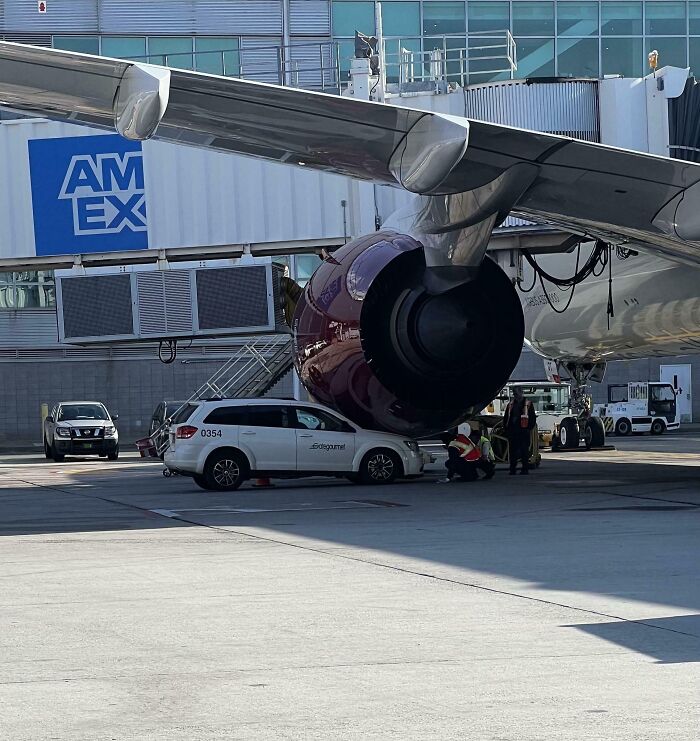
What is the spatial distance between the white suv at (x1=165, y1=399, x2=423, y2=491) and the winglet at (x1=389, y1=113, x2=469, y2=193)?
9.05 metres

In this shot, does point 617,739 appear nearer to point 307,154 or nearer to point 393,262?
point 307,154

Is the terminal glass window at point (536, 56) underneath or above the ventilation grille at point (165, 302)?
above

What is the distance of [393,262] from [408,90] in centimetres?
1409

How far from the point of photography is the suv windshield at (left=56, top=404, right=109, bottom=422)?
37031mm

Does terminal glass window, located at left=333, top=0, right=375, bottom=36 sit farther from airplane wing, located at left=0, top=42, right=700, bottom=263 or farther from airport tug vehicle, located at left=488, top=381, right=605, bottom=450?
airplane wing, located at left=0, top=42, right=700, bottom=263

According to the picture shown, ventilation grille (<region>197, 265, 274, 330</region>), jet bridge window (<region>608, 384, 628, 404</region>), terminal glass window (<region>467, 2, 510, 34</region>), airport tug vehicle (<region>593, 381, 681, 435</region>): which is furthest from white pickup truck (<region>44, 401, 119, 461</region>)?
jet bridge window (<region>608, 384, 628, 404</region>)

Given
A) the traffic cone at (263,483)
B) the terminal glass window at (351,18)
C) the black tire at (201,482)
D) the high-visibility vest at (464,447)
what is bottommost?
the traffic cone at (263,483)

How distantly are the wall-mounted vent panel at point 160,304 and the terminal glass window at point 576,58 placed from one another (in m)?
20.9

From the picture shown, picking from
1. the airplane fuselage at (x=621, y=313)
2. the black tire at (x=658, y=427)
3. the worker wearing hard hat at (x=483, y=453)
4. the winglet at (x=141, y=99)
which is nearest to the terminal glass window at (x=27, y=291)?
the black tire at (x=658, y=427)

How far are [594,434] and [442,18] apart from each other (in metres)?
19.8

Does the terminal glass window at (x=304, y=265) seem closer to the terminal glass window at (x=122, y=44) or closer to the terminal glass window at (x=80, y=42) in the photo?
the terminal glass window at (x=122, y=44)

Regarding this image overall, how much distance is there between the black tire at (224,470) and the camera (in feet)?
66.8

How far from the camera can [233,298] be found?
95.7 ft

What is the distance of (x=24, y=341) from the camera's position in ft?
151
